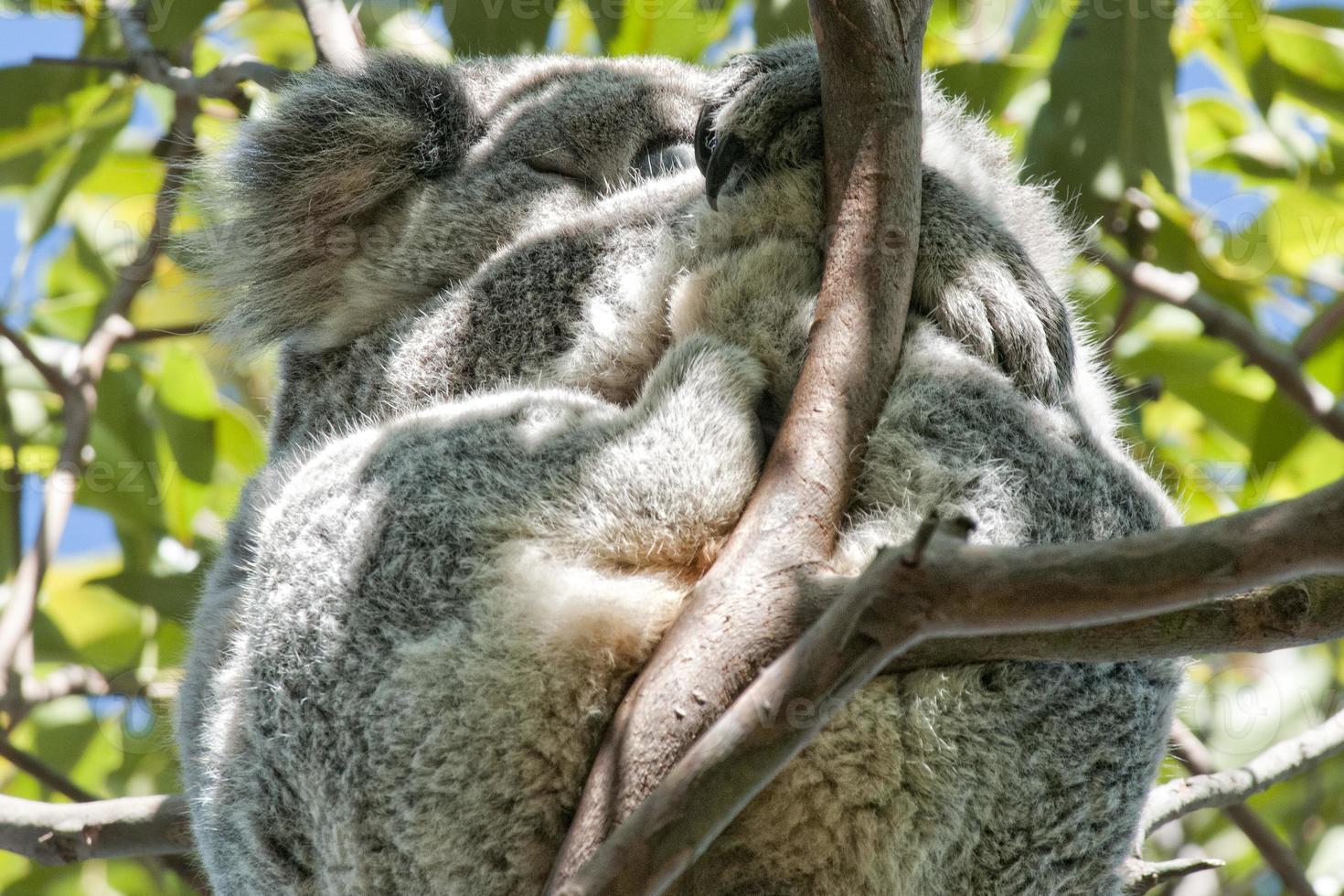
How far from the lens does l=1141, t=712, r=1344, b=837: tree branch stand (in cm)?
261

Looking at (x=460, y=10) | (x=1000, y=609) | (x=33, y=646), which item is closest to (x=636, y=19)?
(x=460, y=10)

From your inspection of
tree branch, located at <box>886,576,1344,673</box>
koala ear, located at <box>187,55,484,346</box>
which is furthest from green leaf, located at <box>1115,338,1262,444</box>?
tree branch, located at <box>886,576,1344,673</box>

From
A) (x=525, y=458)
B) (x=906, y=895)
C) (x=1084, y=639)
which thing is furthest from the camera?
(x=525, y=458)

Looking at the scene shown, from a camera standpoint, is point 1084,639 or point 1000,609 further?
point 1084,639

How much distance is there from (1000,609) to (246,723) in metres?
1.40

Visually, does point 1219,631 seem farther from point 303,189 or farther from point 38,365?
point 38,365

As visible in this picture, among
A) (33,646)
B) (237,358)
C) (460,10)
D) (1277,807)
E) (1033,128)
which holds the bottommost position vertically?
(1277,807)

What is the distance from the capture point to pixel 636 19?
4.29m

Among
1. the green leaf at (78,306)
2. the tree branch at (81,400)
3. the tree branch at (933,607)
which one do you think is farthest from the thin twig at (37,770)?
the tree branch at (933,607)

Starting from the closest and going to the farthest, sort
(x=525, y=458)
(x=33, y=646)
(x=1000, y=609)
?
(x=1000, y=609), (x=525, y=458), (x=33, y=646)

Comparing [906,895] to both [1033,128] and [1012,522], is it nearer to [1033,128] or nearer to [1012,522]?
[1012,522]

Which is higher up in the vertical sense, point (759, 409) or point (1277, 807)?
point (759, 409)

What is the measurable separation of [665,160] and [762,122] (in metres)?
0.84

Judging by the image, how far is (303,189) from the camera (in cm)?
341
